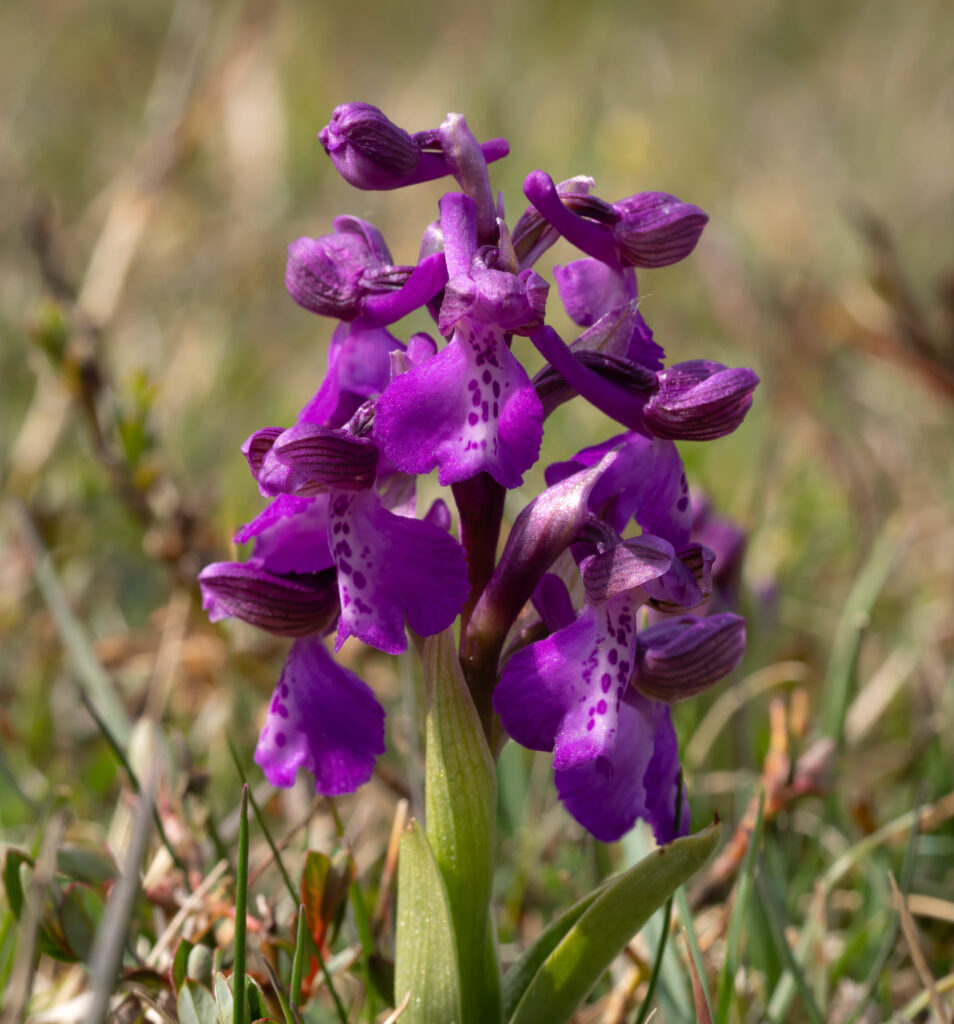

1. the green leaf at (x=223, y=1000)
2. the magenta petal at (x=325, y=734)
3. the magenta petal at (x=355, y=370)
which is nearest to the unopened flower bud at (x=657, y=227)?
the magenta petal at (x=355, y=370)

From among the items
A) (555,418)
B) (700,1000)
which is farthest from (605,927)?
(555,418)

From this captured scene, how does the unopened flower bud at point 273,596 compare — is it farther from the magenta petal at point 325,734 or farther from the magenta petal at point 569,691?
the magenta petal at point 569,691

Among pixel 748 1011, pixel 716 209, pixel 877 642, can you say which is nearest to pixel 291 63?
pixel 716 209

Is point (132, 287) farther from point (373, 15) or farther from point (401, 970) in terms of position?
point (373, 15)

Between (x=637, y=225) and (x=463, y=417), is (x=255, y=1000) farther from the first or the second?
(x=637, y=225)

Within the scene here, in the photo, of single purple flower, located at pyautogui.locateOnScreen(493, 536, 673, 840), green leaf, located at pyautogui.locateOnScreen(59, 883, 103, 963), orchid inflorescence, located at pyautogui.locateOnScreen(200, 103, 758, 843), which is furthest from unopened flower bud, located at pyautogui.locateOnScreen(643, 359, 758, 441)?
green leaf, located at pyautogui.locateOnScreen(59, 883, 103, 963)

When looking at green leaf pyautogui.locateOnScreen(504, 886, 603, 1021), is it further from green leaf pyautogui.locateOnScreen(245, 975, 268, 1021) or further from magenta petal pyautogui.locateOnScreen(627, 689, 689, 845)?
green leaf pyautogui.locateOnScreen(245, 975, 268, 1021)
